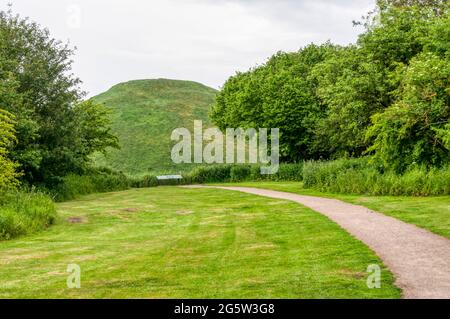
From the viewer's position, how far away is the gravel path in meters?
8.23

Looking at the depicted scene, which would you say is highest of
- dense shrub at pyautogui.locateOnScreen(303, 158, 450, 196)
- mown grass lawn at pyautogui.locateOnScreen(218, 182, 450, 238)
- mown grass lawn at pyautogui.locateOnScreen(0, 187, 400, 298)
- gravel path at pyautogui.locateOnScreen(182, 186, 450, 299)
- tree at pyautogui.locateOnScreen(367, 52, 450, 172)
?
tree at pyautogui.locateOnScreen(367, 52, 450, 172)

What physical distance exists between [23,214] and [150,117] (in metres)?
68.9

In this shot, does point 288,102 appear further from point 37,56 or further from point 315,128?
point 37,56

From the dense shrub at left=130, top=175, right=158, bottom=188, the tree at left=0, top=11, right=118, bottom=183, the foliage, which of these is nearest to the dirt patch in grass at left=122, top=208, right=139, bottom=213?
the tree at left=0, top=11, right=118, bottom=183

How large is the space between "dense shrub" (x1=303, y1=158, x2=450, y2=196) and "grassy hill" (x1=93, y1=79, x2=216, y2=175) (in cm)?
3337

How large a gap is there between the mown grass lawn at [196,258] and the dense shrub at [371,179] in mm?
5542

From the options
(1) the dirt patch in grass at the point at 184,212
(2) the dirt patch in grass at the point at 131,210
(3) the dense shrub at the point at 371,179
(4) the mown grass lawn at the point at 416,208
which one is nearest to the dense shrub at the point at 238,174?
Answer: (3) the dense shrub at the point at 371,179

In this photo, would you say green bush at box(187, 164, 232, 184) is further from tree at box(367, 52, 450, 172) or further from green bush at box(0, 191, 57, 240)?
green bush at box(0, 191, 57, 240)

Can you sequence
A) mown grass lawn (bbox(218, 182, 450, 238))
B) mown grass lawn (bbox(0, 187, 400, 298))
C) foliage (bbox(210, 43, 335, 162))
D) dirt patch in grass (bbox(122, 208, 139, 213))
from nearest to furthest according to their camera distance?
mown grass lawn (bbox(0, 187, 400, 298)) < mown grass lawn (bbox(218, 182, 450, 238)) < dirt patch in grass (bbox(122, 208, 139, 213)) < foliage (bbox(210, 43, 335, 162))

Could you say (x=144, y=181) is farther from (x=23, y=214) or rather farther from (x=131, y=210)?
(x=23, y=214)

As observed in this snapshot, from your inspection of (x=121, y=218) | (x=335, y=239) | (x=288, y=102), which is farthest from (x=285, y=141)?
(x=335, y=239)

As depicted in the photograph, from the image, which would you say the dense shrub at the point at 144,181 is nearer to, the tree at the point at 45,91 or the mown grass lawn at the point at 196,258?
the tree at the point at 45,91

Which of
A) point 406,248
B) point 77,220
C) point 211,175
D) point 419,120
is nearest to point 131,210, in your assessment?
point 77,220

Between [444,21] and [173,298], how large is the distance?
2401 cm
